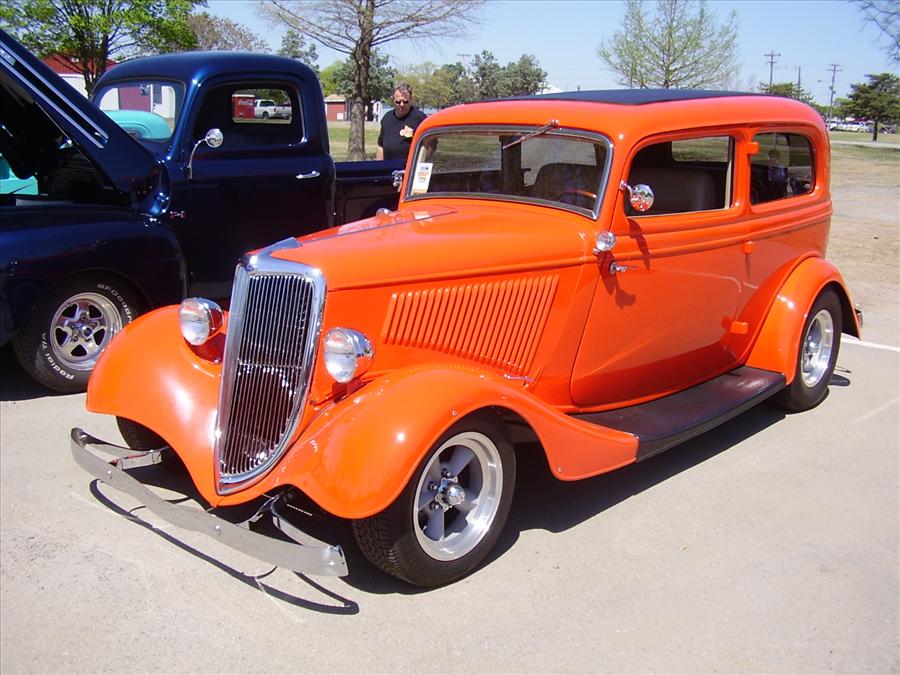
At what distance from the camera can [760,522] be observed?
3.73m

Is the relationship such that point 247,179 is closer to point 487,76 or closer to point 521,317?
point 521,317

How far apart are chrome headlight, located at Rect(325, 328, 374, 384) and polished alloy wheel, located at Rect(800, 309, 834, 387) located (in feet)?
10.9

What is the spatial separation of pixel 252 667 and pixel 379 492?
27.0 inches

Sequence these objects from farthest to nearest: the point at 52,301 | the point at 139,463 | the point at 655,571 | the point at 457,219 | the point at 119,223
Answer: the point at 119,223, the point at 52,301, the point at 457,219, the point at 139,463, the point at 655,571

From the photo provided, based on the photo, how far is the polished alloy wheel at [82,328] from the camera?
509cm

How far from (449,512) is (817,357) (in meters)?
3.07

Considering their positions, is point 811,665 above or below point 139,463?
below

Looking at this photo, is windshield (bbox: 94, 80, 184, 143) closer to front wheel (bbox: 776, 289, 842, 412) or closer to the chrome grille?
the chrome grille

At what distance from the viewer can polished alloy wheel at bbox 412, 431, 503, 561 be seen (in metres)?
3.07

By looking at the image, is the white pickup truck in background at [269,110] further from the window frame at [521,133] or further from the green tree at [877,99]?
the green tree at [877,99]

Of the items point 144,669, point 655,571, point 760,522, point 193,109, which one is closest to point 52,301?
point 193,109

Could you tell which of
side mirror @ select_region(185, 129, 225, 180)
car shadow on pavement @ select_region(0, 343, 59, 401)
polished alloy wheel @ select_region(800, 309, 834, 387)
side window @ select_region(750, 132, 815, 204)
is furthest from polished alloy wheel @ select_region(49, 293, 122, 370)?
polished alloy wheel @ select_region(800, 309, 834, 387)

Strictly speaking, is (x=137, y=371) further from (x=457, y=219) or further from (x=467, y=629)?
(x=467, y=629)

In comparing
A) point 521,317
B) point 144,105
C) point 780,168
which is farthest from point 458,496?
point 144,105
